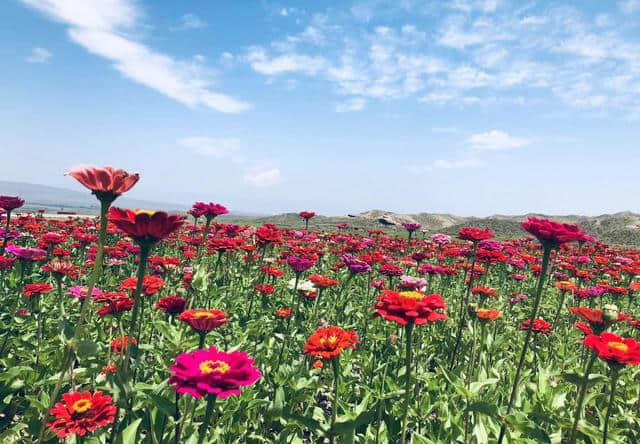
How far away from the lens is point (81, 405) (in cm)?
215

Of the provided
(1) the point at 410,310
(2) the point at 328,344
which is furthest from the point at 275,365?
(1) the point at 410,310

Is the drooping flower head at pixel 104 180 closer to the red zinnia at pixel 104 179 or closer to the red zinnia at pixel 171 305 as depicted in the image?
the red zinnia at pixel 104 179

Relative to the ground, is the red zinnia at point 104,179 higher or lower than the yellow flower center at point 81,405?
higher

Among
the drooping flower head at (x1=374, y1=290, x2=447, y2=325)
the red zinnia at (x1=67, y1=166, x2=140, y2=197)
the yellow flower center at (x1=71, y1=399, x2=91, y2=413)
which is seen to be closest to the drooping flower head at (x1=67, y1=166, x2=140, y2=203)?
the red zinnia at (x1=67, y1=166, x2=140, y2=197)

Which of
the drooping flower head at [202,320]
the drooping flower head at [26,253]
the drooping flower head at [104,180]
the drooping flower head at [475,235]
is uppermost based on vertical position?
the drooping flower head at [104,180]

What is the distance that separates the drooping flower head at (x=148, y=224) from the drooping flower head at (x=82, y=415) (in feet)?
3.43

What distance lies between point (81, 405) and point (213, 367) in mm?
999

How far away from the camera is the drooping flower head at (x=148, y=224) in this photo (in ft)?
6.70

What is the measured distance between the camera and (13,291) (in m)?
6.21

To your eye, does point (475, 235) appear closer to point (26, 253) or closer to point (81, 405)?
point (81, 405)

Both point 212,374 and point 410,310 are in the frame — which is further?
point 410,310

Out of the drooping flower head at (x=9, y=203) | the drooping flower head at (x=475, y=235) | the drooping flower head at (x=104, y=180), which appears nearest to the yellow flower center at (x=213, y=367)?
the drooping flower head at (x=104, y=180)

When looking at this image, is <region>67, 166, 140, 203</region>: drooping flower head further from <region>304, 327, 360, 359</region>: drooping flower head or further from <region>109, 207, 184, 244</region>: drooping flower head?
<region>304, 327, 360, 359</region>: drooping flower head

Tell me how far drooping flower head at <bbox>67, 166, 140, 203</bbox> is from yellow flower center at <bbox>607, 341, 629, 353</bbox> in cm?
317
